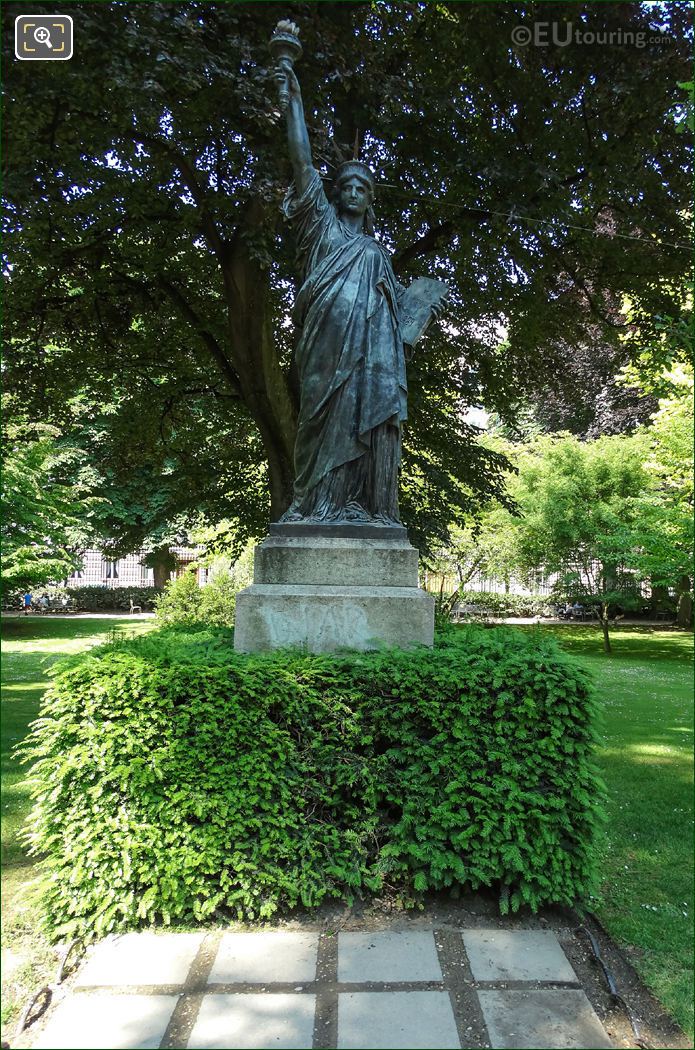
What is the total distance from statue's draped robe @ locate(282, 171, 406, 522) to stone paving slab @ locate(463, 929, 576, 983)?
93.3 inches

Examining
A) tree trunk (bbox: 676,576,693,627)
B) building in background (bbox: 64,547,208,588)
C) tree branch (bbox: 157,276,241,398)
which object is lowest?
tree trunk (bbox: 676,576,693,627)

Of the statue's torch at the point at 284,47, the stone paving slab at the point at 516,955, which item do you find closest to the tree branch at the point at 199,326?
the statue's torch at the point at 284,47

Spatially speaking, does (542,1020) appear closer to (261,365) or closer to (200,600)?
(261,365)

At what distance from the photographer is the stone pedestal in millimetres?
3873

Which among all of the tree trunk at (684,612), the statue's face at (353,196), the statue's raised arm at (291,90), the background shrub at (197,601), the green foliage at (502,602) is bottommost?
the tree trunk at (684,612)

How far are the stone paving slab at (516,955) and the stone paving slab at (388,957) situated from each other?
0.19 metres

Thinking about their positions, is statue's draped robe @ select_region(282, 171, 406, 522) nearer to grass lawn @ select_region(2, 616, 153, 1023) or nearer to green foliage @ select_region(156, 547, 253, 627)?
grass lawn @ select_region(2, 616, 153, 1023)

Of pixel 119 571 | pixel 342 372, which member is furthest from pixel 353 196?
pixel 119 571

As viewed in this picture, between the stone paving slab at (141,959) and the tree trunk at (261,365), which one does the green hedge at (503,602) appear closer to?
the tree trunk at (261,365)

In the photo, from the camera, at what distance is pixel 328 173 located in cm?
715

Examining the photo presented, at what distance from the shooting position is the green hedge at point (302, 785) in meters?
3.16

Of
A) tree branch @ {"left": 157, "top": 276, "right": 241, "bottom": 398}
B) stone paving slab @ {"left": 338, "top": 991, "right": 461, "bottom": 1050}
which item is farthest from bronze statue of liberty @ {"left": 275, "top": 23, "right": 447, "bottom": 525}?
tree branch @ {"left": 157, "top": 276, "right": 241, "bottom": 398}

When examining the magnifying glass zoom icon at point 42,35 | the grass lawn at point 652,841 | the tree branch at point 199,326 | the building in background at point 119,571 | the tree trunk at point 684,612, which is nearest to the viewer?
the grass lawn at point 652,841

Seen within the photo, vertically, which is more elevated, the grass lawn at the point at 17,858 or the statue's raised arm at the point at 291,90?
the statue's raised arm at the point at 291,90
